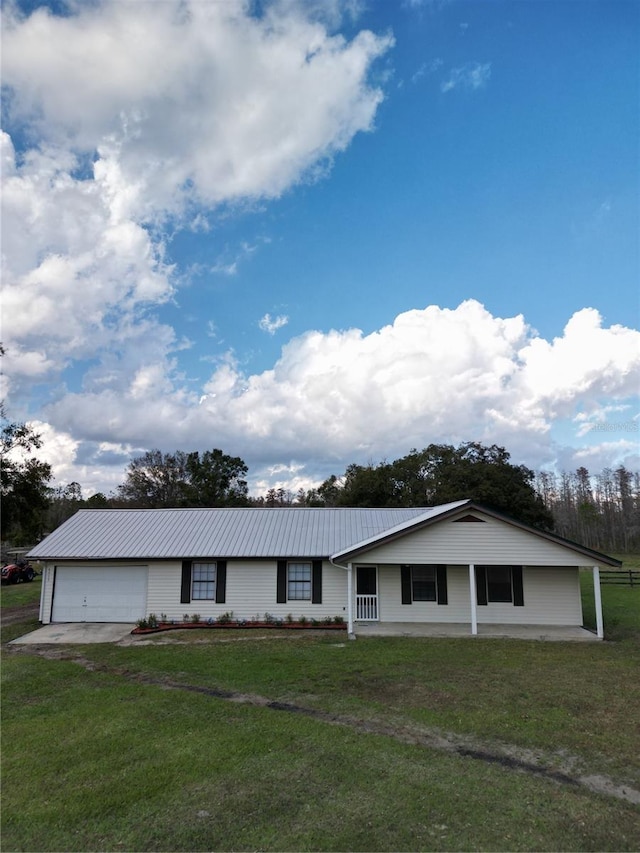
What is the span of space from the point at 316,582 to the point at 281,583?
1.22 m

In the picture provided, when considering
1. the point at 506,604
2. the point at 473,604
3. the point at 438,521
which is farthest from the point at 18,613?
the point at 506,604

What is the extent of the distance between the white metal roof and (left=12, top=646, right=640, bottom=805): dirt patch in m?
7.96

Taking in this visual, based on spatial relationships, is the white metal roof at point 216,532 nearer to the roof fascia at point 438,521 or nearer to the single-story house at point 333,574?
the single-story house at point 333,574

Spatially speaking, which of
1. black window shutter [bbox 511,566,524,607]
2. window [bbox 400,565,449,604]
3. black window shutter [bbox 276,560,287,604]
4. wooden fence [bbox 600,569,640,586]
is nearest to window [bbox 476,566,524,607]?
black window shutter [bbox 511,566,524,607]

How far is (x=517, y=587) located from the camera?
678 inches

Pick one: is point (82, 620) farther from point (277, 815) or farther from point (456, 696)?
point (277, 815)

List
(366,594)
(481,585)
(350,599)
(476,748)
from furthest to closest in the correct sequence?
(366,594) < (481,585) < (350,599) < (476,748)

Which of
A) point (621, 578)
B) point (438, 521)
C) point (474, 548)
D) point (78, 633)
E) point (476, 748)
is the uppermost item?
point (438, 521)

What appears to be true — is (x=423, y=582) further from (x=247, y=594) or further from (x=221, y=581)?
(x=221, y=581)

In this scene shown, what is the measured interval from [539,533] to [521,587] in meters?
2.46

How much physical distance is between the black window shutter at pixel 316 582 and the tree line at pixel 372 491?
22.6 feet

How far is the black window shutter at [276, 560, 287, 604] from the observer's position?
1784 centimetres

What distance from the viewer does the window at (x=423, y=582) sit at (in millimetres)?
17531

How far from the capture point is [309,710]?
8641 millimetres
